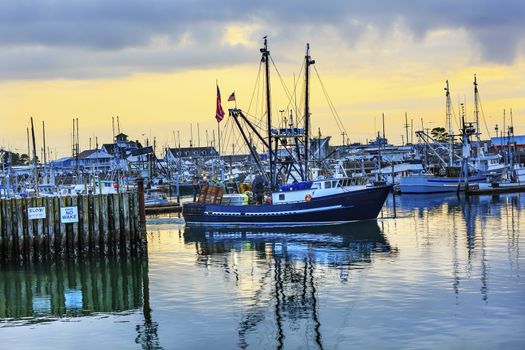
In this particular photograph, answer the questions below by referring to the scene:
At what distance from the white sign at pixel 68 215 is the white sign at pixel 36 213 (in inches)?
30.2

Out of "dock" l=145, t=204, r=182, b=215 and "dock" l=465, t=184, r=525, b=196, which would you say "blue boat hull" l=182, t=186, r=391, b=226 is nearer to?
"dock" l=145, t=204, r=182, b=215

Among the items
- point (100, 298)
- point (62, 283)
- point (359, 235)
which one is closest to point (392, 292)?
point (100, 298)

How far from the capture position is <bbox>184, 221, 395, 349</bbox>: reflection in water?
67.8 feet

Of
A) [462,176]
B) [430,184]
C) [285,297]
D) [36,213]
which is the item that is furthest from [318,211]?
[462,176]

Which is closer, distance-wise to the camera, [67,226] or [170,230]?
[67,226]

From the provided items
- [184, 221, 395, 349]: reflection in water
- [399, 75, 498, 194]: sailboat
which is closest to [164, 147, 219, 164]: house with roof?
[399, 75, 498, 194]: sailboat

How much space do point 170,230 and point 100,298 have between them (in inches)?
994

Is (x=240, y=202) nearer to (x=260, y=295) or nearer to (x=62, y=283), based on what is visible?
(x=62, y=283)

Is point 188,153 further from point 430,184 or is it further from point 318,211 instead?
point 318,211

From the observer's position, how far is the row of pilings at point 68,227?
31219 mm

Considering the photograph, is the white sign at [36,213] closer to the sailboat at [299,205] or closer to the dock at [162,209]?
the sailboat at [299,205]

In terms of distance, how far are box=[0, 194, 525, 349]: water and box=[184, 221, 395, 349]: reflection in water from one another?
78 mm

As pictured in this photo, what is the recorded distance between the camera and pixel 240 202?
2092 inches

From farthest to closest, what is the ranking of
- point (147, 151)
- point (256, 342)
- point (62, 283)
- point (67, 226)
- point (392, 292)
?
point (147, 151) < point (67, 226) < point (62, 283) < point (392, 292) < point (256, 342)
